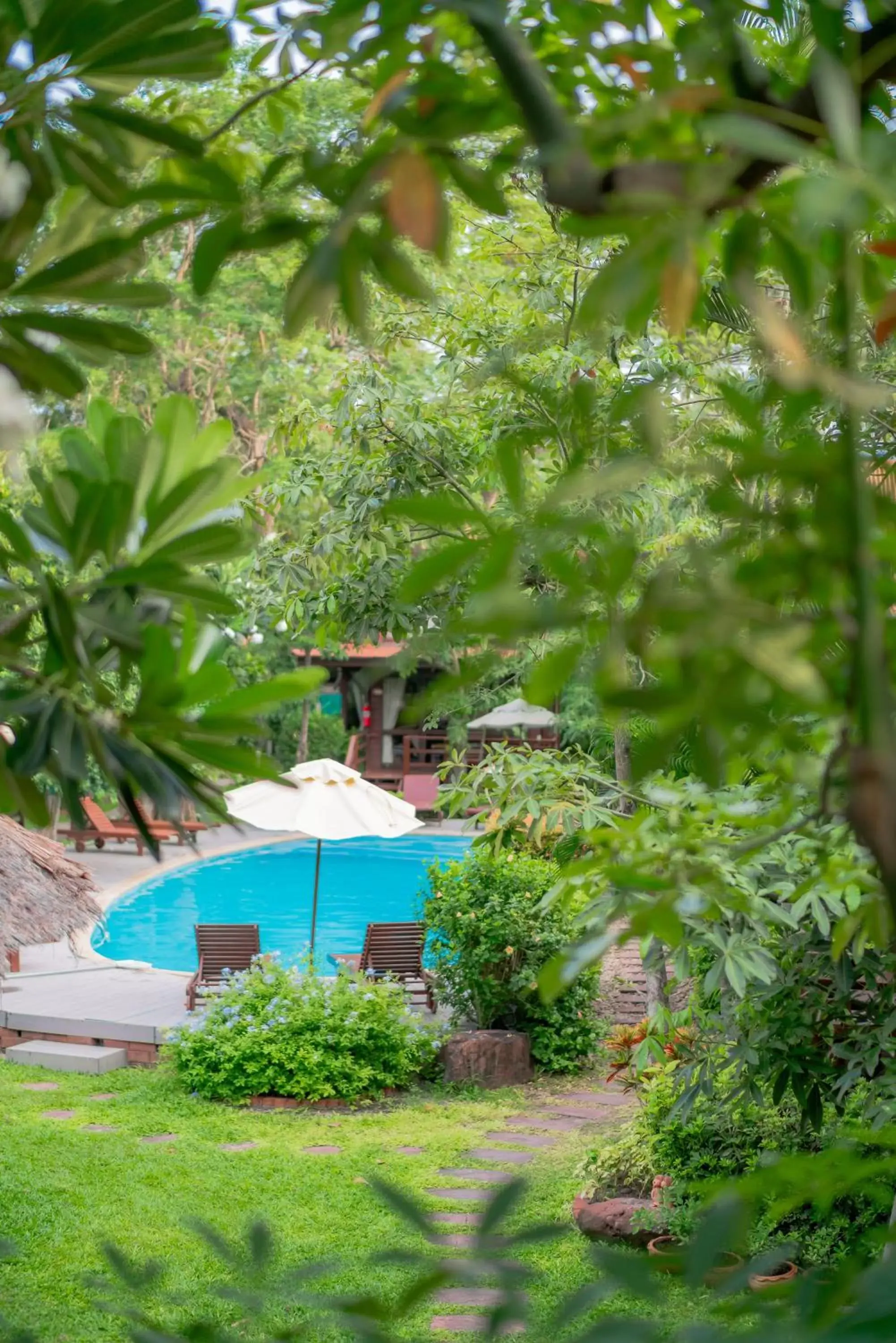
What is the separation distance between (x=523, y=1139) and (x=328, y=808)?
11.7 ft

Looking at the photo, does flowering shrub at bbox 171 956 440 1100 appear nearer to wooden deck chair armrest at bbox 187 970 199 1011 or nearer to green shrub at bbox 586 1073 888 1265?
Answer: wooden deck chair armrest at bbox 187 970 199 1011

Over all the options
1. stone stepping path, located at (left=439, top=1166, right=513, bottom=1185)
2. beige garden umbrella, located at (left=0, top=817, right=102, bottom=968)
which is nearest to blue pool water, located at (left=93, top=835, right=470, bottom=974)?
beige garden umbrella, located at (left=0, top=817, right=102, bottom=968)

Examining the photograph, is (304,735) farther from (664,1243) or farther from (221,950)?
(664,1243)

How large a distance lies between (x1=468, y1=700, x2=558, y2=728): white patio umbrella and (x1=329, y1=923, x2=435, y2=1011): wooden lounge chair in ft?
25.0

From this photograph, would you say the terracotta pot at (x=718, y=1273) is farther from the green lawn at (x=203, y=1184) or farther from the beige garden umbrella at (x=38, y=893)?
the beige garden umbrella at (x=38, y=893)

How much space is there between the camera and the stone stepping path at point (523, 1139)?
7363 millimetres

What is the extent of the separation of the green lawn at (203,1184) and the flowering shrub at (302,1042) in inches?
8.0

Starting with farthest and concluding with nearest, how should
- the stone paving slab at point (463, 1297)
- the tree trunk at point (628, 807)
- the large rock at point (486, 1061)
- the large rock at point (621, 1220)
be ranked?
the large rock at point (486, 1061) → the large rock at point (621, 1220) → the stone paving slab at point (463, 1297) → the tree trunk at point (628, 807)

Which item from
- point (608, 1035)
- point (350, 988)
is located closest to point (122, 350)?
point (350, 988)

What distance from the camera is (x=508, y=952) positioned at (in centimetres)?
888

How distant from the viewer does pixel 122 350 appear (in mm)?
926

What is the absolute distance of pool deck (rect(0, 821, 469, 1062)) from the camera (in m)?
9.62

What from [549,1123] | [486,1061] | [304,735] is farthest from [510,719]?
[549,1123]

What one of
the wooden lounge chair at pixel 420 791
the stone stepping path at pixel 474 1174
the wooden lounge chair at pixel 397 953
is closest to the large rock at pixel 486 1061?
the wooden lounge chair at pixel 397 953
